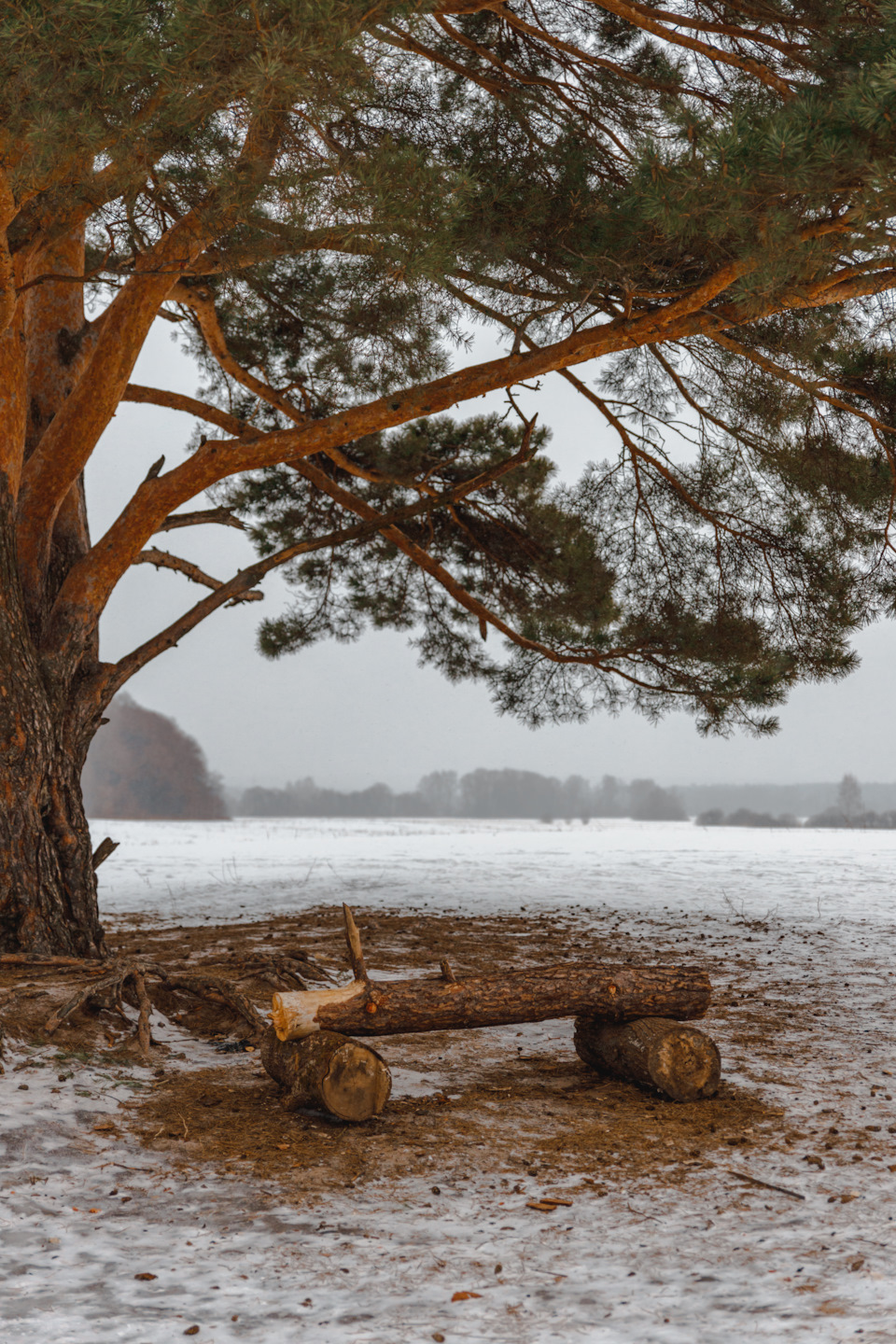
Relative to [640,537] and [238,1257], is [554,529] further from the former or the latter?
[238,1257]

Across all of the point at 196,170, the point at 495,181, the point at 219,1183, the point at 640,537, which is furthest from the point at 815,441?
the point at 219,1183

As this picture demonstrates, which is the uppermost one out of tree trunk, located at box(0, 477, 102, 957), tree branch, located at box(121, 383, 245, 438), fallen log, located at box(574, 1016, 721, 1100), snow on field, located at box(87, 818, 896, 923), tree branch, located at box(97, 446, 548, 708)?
tree branch, located at box(121, 383, 245, 438)

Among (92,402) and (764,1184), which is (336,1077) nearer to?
(764,1184)

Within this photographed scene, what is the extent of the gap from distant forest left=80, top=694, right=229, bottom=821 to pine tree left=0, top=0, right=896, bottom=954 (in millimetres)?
30475

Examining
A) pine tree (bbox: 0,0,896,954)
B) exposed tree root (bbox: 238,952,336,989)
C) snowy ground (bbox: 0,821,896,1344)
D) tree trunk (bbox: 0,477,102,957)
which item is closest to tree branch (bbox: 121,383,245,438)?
pine tree (bbox: 0,0,896,954)

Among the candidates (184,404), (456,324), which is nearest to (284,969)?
(184,404)

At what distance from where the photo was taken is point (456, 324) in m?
6.06

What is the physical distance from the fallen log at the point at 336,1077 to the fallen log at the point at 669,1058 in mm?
893

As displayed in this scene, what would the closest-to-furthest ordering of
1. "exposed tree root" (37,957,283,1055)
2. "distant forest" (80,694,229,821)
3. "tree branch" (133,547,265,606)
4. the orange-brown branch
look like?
"exposed tree root" (37,957,283,1055)
the orange-brown branch
"tree branch" (133,547,265,606)
"distant forest" (80,694,229,821)

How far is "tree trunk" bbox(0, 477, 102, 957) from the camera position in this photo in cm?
453

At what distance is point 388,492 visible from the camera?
8359mm

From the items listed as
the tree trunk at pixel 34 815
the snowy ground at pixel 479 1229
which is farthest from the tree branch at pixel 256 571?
the snowy ground at pixel 479 1229

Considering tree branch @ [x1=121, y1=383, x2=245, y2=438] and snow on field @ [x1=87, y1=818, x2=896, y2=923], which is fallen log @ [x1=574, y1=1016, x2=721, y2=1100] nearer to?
tree branch @ [x1=121, y1=383, x2=245, y2=438]

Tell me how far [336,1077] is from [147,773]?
121 feet
